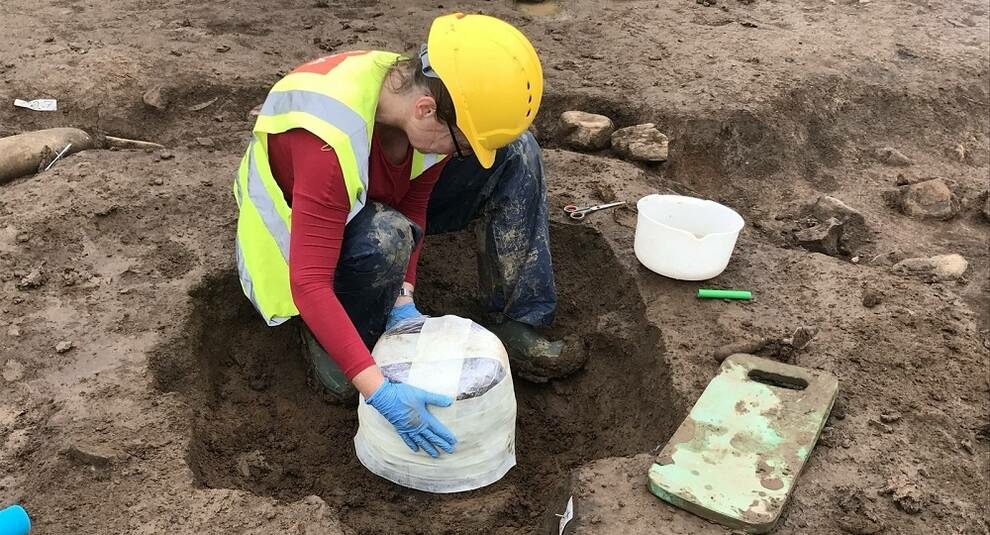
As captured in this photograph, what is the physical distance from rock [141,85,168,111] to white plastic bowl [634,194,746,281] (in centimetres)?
236

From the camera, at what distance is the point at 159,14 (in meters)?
4.75

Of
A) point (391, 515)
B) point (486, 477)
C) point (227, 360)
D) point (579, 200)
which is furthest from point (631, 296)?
point (227, 360)

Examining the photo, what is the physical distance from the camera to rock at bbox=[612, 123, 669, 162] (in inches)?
146

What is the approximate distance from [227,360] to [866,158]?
329 centimetres

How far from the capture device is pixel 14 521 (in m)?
1.81

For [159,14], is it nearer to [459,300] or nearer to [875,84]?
[459,300]

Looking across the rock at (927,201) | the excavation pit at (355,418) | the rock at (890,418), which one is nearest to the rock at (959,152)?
the rock at (927,201)

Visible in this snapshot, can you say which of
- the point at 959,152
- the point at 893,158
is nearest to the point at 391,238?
the point at 893,158

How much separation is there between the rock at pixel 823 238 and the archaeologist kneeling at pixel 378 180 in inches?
50.0

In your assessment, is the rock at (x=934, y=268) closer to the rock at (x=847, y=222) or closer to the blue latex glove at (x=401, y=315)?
the rock at (x=847, y=222)

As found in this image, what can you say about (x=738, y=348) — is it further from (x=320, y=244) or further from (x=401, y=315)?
(x=320, y=244)

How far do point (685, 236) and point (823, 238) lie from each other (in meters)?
0.90

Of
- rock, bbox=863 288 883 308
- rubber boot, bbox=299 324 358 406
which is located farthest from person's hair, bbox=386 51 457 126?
rock, bbox=863 288 883 308

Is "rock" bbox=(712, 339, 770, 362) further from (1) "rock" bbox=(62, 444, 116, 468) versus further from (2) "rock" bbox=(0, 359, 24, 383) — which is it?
(2) "rock" bbox=(0, 359, 24, 383)
